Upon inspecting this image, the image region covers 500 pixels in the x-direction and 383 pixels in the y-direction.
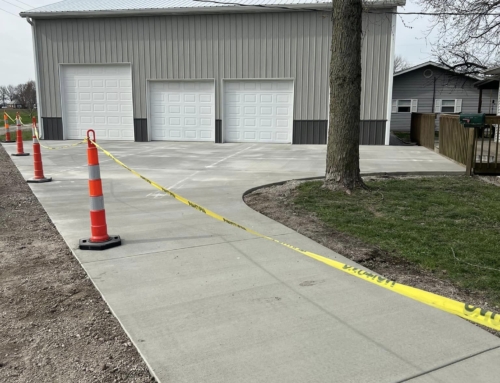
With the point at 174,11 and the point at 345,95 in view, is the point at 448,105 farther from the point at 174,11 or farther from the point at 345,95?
the point at 345,95

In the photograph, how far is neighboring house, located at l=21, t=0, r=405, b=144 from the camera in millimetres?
18328

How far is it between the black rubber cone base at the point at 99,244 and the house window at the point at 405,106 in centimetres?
2894

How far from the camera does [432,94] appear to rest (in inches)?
1203

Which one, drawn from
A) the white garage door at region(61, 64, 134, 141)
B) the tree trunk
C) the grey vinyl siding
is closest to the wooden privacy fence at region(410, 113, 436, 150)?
the grey vinyl siding

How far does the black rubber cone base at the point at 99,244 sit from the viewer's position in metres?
5.07

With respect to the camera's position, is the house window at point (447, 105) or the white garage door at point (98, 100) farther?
the house window at point (447, 105)

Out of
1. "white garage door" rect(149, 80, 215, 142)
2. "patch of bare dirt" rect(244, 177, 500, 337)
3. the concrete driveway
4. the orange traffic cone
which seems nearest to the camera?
the concrete driveway

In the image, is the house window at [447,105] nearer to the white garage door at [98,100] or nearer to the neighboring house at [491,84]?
the neighboring house at [491,84]

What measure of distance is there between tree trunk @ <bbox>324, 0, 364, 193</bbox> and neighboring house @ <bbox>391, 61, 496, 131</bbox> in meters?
24.2

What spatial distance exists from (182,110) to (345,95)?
1285 centimetres

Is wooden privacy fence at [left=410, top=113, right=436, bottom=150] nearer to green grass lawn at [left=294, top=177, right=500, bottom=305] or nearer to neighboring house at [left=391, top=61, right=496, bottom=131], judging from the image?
green grass lawn at [left=294, top=177, right=500, bottom=305]

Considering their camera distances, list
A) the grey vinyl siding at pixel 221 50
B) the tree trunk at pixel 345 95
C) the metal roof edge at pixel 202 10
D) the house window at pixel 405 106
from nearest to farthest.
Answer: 1. the tree trunk at pixel 345 95
2. the metal roof edge at pixel 202 10
3. the grey vinyl siding at pixel 221 50
4. the house window at pixel 405 106

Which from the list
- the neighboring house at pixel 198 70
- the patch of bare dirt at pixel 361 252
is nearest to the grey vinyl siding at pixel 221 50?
the neighboring house at pixel 198 70

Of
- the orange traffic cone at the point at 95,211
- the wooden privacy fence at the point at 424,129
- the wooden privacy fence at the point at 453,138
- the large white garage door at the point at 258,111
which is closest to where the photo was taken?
the orange traffic cone at the point at 95,211
